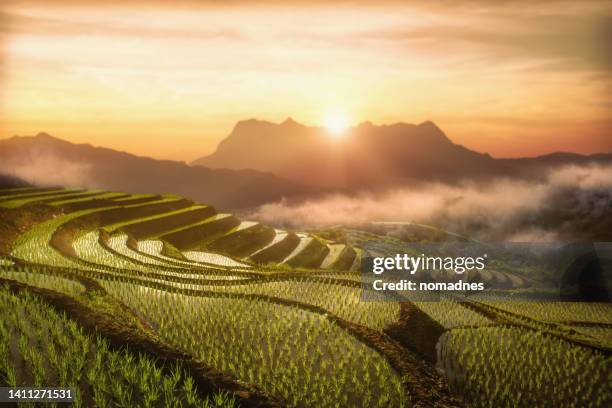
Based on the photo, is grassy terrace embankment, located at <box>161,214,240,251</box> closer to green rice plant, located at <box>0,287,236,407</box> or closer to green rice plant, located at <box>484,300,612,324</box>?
green rice plant, located at <box>484,300,612,324</box>

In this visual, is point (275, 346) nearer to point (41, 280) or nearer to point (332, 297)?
point (332, 297)

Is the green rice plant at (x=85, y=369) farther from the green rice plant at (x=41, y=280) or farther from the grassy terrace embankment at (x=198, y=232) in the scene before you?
the grassy terrace embankment at (x=198, y=232)

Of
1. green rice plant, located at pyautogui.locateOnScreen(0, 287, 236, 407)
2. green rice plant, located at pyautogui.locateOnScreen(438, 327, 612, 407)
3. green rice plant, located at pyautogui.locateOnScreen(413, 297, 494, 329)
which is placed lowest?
green rice plant, located at pyautogui.locateOnScreen(438, 327, 612, 407)

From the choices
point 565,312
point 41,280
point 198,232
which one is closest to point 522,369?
point 565,312

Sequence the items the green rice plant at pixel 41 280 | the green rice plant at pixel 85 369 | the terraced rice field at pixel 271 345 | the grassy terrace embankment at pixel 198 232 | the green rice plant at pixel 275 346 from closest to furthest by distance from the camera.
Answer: the green rice plant at pixel 85 369 < the terraced rice field at pixel 271 345 < the green rice plant at pixel 275 346 < the green rice plant at pixel 41 280 < the grassy terrace embankment at pixel 198 232

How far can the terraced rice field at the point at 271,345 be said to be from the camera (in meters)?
5.95

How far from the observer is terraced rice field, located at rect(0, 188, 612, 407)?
234 inches

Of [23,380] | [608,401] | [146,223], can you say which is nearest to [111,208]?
[146,223]

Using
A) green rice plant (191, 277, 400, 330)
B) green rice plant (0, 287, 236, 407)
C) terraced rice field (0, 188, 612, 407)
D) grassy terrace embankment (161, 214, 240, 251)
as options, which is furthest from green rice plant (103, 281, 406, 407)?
grassy terrace embankment (161, 214, 240, 251)

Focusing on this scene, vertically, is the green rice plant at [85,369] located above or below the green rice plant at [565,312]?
above

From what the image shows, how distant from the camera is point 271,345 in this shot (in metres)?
8.19

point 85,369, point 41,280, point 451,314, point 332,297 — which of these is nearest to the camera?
point 85,369

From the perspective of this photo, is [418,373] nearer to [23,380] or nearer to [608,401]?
[608,401]

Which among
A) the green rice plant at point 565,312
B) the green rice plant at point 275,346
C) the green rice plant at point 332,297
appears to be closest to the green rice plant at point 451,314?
the green rice plant at point 332,297
